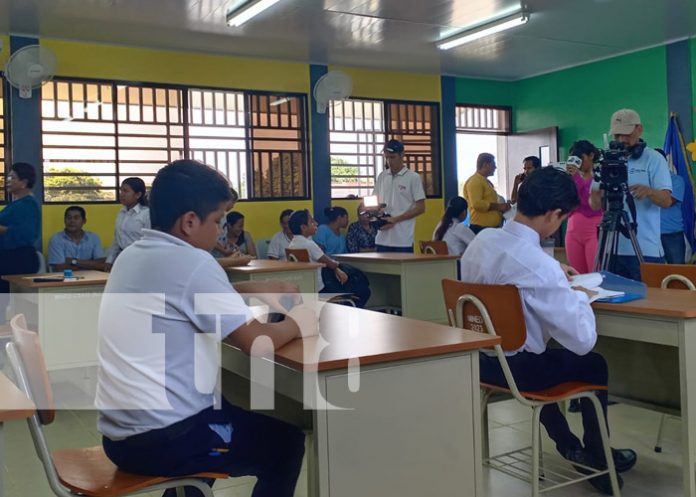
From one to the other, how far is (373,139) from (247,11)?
10.1ft

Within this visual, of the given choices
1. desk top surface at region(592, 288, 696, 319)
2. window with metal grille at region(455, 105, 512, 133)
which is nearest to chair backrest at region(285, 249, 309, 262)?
desk top surface at region(592, 288, 696, 319)

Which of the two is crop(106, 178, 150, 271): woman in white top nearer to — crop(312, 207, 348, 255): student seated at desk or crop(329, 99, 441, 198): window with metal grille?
crop(312, 207, 348, 255): student seated at desk

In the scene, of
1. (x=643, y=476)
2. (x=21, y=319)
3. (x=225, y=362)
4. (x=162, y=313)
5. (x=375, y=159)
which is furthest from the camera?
(x=375, y=159)

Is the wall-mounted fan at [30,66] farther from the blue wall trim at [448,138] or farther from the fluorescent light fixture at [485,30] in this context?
the blue wall trim at [448,138]

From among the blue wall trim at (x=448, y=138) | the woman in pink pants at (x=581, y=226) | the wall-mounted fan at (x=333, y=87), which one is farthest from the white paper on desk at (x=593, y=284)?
the blue wall trim at (x=448, y=138)

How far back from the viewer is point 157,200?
5.47ft

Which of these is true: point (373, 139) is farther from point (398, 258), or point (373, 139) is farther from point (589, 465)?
point (589, 465)

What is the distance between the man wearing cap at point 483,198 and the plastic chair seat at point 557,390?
15.4ft

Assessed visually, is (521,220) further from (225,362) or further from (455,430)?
(225,362)

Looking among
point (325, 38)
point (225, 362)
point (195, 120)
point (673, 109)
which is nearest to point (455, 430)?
point (225, 362)

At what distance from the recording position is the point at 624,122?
11.9 ft

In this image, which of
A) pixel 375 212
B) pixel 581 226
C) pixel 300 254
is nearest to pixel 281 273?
pixel 300 254

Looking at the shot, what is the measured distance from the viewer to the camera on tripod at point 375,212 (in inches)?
240

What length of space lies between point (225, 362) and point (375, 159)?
21.9 ft
